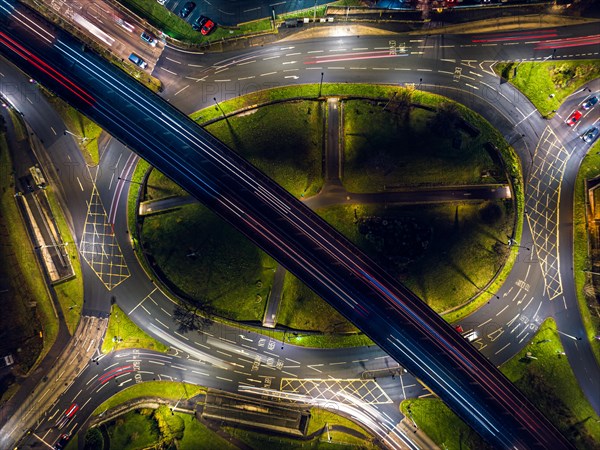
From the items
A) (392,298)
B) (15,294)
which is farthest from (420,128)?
(15,294)

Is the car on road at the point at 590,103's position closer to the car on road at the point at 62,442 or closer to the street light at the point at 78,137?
the street light at the point at 78,137

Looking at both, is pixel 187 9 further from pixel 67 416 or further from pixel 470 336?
pixel 470 336

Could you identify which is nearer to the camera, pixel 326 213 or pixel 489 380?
pixel 489 380

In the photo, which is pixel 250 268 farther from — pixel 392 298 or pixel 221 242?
pixel 392 298

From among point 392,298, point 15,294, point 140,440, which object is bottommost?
point 140,440

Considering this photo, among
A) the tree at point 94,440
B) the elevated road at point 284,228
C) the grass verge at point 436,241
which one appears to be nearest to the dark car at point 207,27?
the elevated road at point 284,228

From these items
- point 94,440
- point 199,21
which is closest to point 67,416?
point 94,440

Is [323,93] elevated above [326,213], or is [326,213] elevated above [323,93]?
[323,93]
